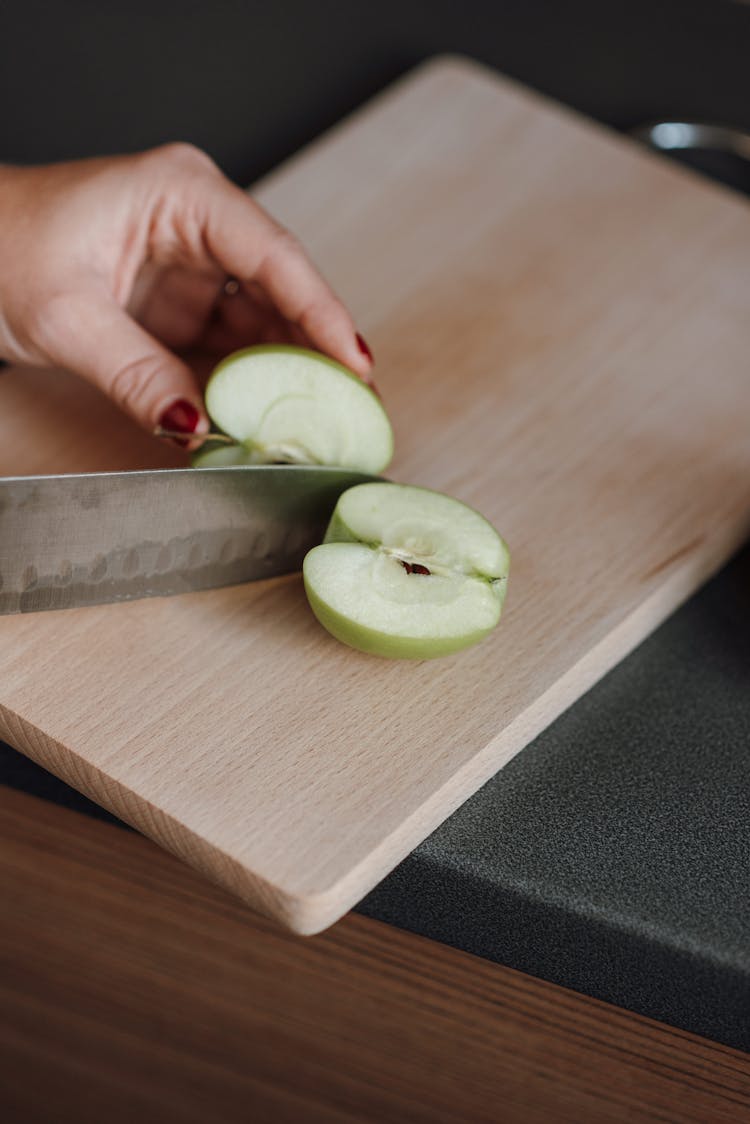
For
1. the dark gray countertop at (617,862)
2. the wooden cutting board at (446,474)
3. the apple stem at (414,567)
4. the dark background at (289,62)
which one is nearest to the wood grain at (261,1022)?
the dark gray countertop at (617,862)

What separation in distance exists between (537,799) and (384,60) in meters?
1.14

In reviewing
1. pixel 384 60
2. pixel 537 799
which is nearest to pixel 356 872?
pixel 537 799

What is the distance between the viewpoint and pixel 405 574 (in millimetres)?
859

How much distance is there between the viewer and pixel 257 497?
2.95 feet

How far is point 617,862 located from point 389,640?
23cm

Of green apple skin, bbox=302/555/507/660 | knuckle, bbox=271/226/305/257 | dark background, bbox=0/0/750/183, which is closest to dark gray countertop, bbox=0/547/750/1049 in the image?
green apple skin, bbox=302/555/507/660

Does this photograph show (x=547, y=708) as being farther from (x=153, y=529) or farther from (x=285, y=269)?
(x=285, y=269)

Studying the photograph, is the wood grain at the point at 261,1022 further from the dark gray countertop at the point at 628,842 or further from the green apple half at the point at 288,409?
the green apple half at the point at 288,409

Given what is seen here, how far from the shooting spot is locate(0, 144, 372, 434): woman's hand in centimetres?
101

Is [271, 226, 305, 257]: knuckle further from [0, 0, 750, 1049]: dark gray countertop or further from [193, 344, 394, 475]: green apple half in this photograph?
[0, 0, 750, 1049]: dark gray countertop

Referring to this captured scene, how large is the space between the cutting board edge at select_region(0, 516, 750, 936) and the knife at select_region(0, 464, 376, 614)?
0.37 ft

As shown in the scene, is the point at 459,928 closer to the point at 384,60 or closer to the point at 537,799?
the point at 537,799

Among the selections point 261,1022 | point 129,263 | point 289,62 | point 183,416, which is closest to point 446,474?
point 183,416

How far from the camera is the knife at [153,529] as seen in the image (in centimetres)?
84
